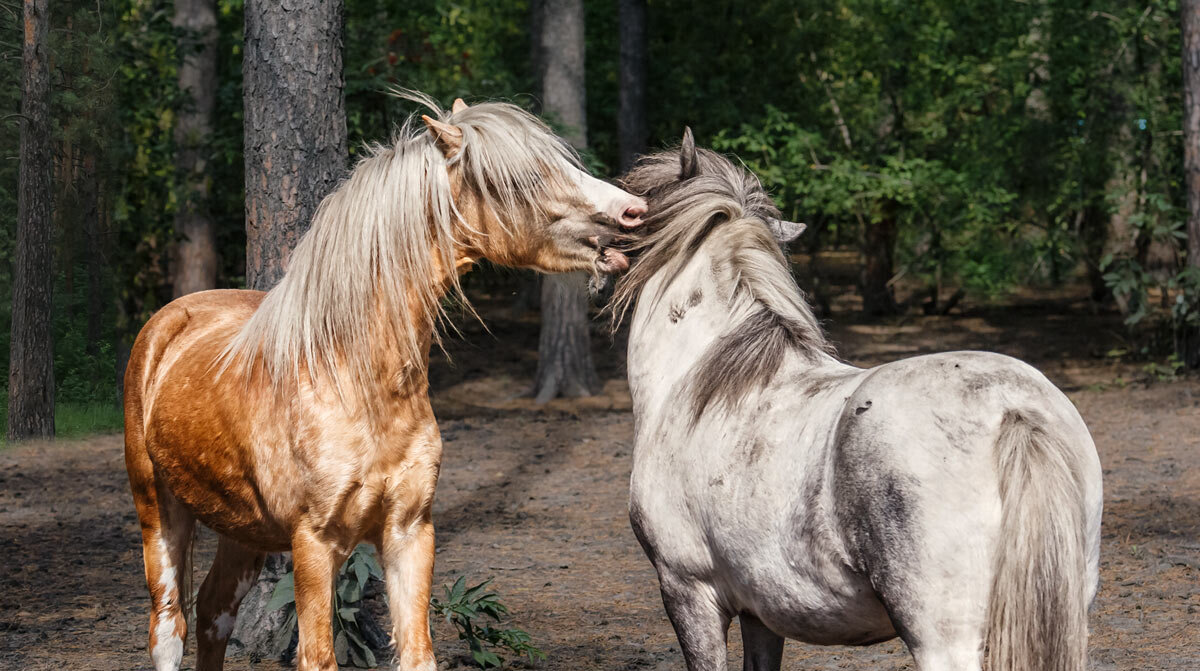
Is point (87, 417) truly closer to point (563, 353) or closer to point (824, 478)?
point (824, 478)

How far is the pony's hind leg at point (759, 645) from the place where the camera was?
10.7 ft

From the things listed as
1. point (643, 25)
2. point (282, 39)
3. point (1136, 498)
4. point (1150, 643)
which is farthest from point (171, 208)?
point (1150, 643)

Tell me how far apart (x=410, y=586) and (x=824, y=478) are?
52.9 inches

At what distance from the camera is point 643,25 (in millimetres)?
15000

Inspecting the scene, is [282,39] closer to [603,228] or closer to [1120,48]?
[603,228]

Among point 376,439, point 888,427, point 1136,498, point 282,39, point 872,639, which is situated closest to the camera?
point 888,427

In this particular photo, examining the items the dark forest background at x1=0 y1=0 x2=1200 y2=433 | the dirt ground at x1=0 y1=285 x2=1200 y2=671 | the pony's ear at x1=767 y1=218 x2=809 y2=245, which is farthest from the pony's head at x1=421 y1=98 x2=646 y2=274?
the dark forest background at x1=0 y1=0 x2=1200 y2=433

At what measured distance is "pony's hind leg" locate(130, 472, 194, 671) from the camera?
12.9 feet

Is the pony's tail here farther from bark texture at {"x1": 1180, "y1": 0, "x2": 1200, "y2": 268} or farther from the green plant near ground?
bark texture at {"x1": 1180, "y1": 0, "x2": 1200, "y2": 268}

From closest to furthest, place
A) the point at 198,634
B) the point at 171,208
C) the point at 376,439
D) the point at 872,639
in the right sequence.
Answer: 1. the point at 872,639
2. the point at 376,439
3. the point at 198,634
4. the point at 171,208

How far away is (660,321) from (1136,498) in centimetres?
541

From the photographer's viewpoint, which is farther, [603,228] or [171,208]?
[171,208]

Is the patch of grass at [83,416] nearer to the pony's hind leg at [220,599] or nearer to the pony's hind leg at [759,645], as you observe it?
the pony's hind leg at [220,599]

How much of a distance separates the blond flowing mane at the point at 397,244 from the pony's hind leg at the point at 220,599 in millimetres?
1130
